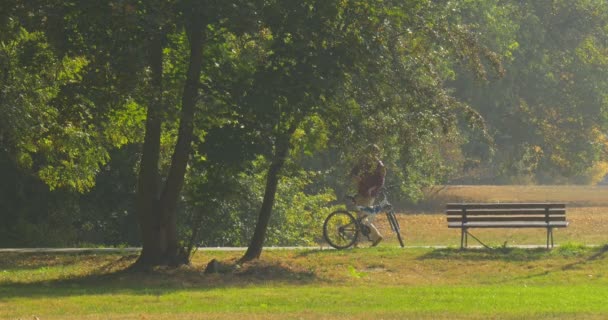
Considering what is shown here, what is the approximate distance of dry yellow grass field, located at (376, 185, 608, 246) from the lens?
3150 cm

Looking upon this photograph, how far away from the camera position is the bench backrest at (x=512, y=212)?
22.7 meters

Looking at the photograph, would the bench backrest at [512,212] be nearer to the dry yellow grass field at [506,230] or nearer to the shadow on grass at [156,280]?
the dry yellow grass field at [506,230]

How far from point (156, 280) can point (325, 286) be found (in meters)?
2.52

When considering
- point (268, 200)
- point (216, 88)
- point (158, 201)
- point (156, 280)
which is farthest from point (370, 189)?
point (156, 280)

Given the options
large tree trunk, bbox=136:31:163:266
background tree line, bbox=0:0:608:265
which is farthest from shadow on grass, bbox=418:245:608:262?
large tree trunk, bbox=136:31:163:266

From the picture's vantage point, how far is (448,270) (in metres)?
19.6

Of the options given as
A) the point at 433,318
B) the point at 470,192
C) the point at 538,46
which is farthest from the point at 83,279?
the point at 470,192

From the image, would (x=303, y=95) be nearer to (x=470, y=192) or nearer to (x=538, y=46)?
(x=538, y=46)

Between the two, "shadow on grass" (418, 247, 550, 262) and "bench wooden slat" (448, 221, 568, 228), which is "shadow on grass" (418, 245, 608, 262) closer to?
"shadow on grass" (418, 247, 550, 262)

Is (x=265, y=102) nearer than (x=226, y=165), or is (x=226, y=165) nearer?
(x=265, y=102)

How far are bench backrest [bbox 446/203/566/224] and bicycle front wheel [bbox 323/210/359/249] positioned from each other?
1.83 metres

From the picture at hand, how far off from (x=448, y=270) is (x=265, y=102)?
459 centimetres

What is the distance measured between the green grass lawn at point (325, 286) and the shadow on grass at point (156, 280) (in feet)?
0.05

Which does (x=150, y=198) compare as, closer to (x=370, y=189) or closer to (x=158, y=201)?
(x=158, y=201)
